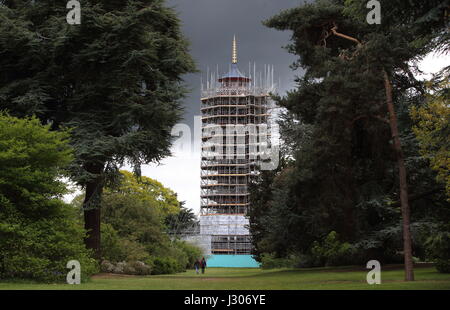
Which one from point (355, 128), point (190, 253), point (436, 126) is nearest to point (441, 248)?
point (436, 126)

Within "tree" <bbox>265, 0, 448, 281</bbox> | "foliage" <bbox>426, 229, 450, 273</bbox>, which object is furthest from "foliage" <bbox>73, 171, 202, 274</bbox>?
"foliage" <bbox>426, 229, 450, 273</bbox>

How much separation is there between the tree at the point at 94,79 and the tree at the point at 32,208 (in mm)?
4348

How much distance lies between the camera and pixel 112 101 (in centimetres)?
2523

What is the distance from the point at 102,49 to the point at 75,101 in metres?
2.64

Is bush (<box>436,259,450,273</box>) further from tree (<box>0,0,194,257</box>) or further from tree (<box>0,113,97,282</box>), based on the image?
tree (<box>0,113,97,282</box>)

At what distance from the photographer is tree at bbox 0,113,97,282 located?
17.2 metres

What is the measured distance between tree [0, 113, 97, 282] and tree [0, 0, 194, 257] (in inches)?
171

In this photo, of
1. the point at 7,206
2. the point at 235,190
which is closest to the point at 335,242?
the point at 7,206

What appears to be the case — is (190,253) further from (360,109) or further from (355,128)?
(360,109)

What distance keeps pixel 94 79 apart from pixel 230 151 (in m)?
62.5

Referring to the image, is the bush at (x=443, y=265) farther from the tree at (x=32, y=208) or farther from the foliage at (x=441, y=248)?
the tree at (x=32, y=208)

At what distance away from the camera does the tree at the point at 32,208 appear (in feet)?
56.3

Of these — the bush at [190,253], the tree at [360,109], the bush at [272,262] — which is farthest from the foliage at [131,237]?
the tree at [360,109]
